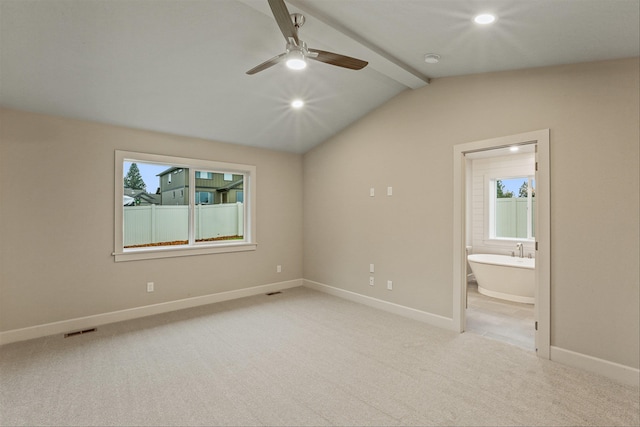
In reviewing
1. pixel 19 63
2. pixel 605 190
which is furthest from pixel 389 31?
pixel 19 63

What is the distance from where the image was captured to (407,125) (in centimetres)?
406

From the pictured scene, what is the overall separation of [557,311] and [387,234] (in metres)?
2.01

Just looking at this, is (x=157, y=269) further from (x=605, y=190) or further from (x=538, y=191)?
(x=605, y=190)

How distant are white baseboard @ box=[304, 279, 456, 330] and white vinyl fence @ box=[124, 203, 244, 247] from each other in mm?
1727

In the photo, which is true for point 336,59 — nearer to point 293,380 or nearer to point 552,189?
point 552,189

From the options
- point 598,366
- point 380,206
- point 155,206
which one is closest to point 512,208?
point 380,206

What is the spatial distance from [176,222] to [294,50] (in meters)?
3.36

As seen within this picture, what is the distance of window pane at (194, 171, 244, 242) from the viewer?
4805mm

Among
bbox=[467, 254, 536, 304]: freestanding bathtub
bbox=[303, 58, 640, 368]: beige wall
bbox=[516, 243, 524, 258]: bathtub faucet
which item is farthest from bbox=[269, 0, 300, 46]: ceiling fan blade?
bbox=[516, 243, 524, 258]: bathtub faucet

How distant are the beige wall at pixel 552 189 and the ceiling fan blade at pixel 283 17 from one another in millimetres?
2368

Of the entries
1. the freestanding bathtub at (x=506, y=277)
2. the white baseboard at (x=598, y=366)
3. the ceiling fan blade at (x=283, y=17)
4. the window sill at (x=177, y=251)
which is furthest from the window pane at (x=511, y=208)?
the ceiling fan blade at (x=283, y=17)

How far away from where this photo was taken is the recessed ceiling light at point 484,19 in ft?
7.08

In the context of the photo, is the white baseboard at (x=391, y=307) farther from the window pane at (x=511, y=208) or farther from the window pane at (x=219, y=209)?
the window pane at (x=511, y=208)

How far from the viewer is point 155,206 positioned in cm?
437
